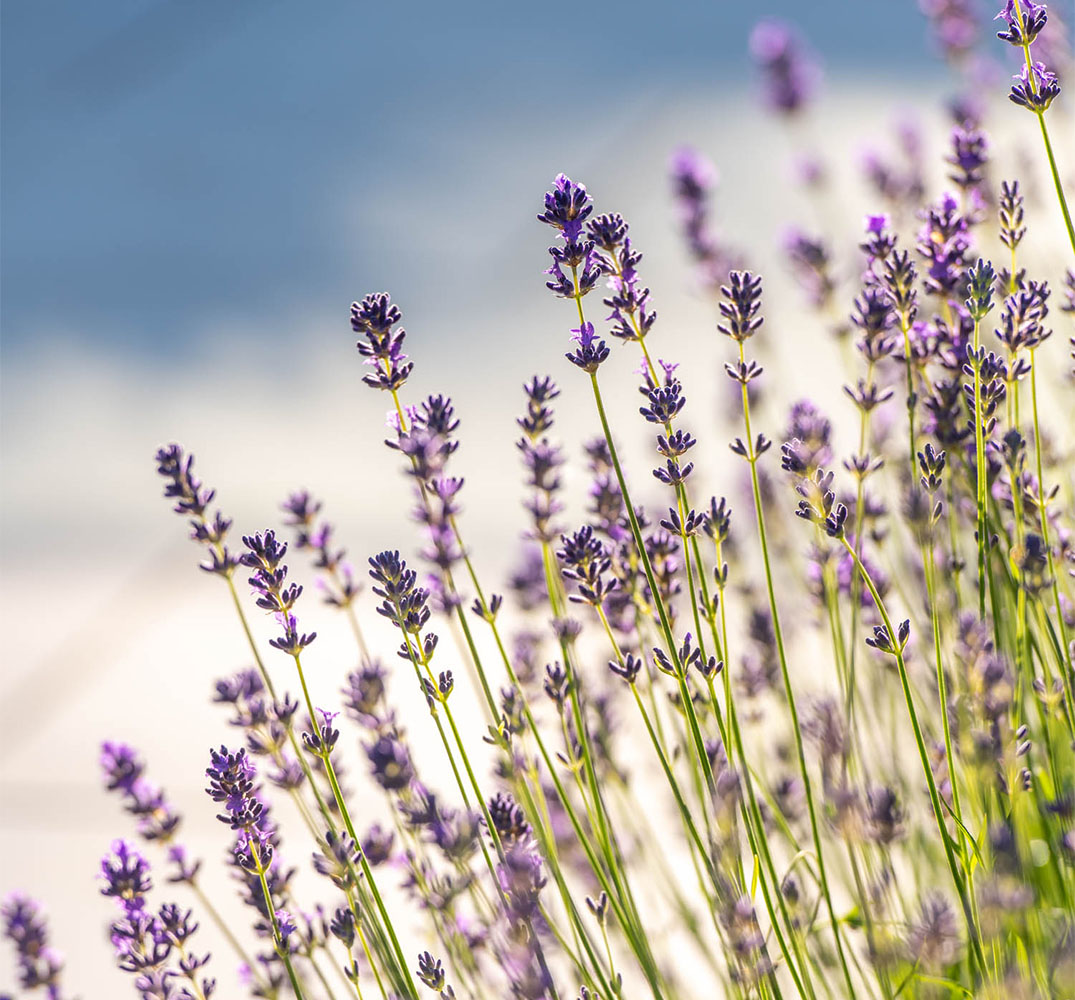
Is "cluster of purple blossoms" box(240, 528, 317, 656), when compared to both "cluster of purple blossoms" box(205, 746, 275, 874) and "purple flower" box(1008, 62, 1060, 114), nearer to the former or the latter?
"cluster of purple blossoms" box(205, 746, 275, 874)

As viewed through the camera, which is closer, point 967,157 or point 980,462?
point 980,462

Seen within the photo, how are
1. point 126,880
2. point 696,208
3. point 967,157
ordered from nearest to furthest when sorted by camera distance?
point 126,880 → point 967,157 → point 696,208

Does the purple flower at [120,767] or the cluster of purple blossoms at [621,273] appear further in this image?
the purple flower at [120,767]

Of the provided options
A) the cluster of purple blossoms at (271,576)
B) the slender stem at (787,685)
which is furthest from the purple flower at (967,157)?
the cluster of purple blossoms at (271,576)

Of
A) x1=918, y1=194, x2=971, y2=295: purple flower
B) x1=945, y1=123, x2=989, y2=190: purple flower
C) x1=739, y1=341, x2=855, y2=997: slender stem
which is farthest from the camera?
x1=945, y1=123, x2=989, y2=190: purple flower

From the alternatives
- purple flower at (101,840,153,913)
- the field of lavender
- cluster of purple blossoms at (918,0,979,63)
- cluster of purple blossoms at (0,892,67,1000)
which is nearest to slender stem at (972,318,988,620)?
the field of lavender

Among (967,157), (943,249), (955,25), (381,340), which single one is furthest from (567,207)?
(955,25)

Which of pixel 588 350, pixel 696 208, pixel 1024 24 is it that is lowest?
pixel 588 350

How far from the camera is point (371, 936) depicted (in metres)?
0.94

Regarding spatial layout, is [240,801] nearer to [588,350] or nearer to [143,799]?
[143,799]

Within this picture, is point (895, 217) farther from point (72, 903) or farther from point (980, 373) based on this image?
point (72, 903)

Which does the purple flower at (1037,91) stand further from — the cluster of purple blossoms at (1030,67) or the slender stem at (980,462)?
the slender stem at (980,462)

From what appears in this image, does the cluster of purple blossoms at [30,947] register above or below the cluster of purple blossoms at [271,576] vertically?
below

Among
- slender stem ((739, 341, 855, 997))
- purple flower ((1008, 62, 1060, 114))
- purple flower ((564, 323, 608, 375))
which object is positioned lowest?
slender stem ((739, 341, 855, 997))
